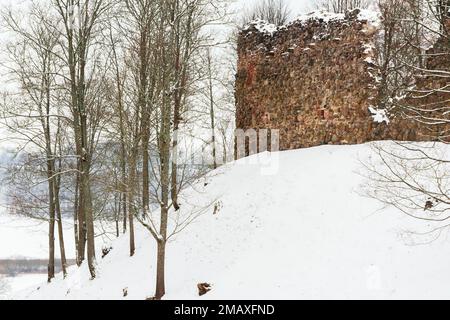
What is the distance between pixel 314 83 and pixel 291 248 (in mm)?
8137

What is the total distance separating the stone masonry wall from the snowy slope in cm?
93

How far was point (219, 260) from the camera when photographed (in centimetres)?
1184

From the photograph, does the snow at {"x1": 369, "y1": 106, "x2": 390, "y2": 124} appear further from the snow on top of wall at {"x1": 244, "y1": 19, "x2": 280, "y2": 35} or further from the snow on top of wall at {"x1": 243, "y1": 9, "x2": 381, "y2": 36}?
the snow on top of wall at {"x1": 244, "y1": 19, "x2": 280, "y2": 35}

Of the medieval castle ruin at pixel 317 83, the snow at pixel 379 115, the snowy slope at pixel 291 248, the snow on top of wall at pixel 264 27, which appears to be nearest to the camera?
the snowy slope at pixel 291 248

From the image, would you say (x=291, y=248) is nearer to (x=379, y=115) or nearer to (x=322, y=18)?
(x=379, y=115)

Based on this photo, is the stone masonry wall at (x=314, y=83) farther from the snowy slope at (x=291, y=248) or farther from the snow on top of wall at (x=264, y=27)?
the snowy slope at (x=291, y=248)

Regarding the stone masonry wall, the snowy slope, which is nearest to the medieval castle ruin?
the stone masonry wall

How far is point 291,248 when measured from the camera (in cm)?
1093

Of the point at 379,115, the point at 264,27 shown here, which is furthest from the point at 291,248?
the point at 264,27

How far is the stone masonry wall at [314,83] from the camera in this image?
51.3 feet

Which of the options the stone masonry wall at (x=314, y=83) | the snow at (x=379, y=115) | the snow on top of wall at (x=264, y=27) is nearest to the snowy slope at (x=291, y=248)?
the stone masonry wall at (x=314, y=83)

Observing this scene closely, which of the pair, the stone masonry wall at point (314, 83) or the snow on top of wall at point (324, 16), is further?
the snow on top of wall at point (324, 16)

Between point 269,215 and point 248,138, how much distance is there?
6.96 meters

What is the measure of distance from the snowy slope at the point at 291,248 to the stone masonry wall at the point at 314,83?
93 centimetres
